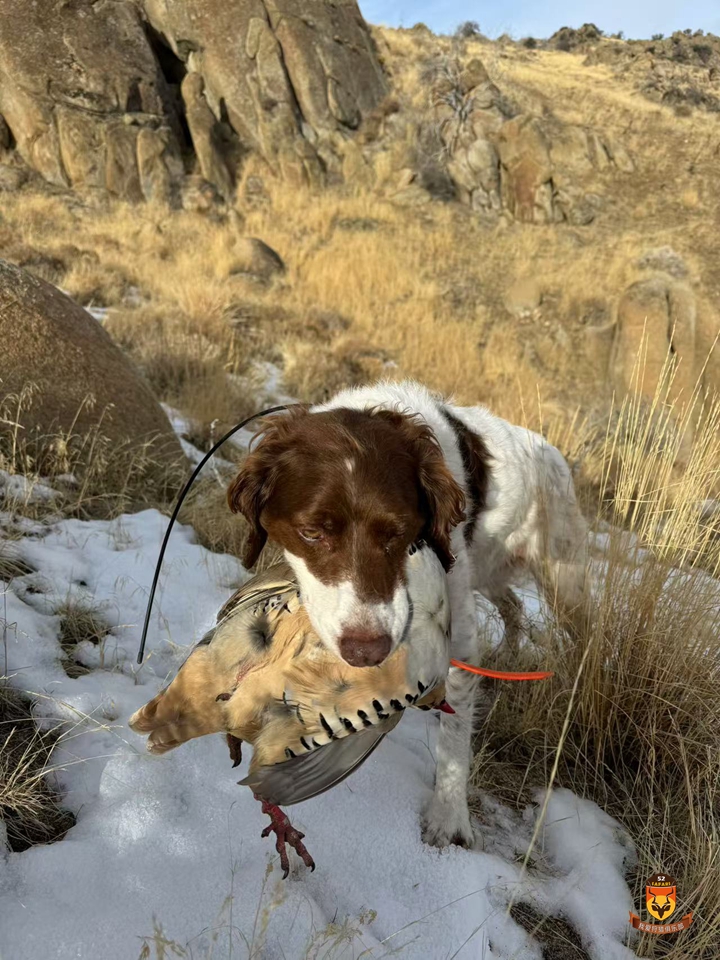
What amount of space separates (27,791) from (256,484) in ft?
3.40

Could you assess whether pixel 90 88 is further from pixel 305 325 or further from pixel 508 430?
pixel 508 430

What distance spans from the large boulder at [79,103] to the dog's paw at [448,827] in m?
17.2

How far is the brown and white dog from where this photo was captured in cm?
165

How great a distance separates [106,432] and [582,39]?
49231mm

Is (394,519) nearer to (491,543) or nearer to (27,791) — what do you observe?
(491,543)

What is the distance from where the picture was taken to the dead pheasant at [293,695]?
1458mm

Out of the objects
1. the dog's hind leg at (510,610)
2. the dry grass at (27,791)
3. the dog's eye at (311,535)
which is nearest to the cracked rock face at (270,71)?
the dog's hind leg at (510,610)

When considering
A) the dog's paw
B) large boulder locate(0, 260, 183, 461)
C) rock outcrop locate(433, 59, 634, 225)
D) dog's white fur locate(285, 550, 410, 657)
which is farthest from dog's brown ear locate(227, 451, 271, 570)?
rock outcrop locate(433, 59, 634, 225)

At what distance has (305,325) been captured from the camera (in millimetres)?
9367

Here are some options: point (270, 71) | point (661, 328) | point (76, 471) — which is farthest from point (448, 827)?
point (270, 71)

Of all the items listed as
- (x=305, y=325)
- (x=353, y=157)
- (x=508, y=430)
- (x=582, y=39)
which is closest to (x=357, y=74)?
(x=353, y=157)

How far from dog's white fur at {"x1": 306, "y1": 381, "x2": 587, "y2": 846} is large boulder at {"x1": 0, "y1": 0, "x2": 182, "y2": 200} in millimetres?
15993

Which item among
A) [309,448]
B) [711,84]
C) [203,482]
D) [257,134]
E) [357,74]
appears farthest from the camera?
[711,84]

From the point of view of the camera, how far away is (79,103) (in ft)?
53.2
